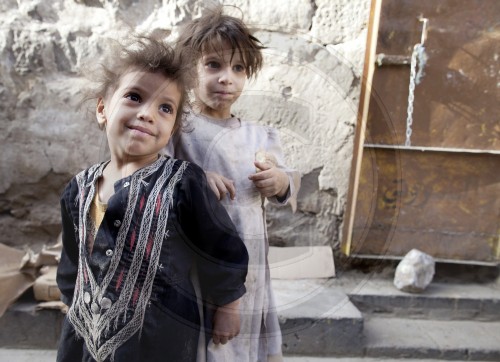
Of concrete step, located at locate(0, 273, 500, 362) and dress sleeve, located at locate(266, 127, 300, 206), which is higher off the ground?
dress sleeve, located at locate(266, 127, 300, 206)

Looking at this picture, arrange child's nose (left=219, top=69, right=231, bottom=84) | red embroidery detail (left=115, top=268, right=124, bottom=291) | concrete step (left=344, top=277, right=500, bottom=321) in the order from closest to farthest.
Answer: child's nose (left=219, top=69, right=231, bottom=84)
red embroidery detail (left=115, top=268, right=124, bottom=291)
concrete step (left=344, top=277, right=500, bottom=321)

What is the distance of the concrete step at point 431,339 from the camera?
166 centimetres

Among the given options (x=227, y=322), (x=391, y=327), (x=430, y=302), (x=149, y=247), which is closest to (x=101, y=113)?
(x=149, y=247)

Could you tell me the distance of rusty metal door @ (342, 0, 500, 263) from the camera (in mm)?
1271

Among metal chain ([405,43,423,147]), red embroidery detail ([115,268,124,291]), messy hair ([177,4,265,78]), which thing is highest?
metal chain ([405,43,423,147])

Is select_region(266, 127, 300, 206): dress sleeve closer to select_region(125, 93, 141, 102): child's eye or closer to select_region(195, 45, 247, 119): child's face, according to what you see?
select_region(195, 45, 247, 119): child's face

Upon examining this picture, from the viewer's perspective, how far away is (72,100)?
1.70 metres

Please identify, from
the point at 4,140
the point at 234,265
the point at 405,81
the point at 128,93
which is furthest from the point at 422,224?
the point at 4,140

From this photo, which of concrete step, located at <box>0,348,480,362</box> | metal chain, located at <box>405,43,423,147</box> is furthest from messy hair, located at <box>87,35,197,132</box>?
concrete step, located at <box>0,348,480,362</box>

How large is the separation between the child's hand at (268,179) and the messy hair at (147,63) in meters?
0.12

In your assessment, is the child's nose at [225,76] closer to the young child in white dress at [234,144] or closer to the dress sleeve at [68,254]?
the young child in white dress at [234,144]

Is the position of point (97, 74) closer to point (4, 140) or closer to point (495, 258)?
point (4, 140)

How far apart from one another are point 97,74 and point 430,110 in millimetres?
1147

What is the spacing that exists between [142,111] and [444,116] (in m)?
1.34
